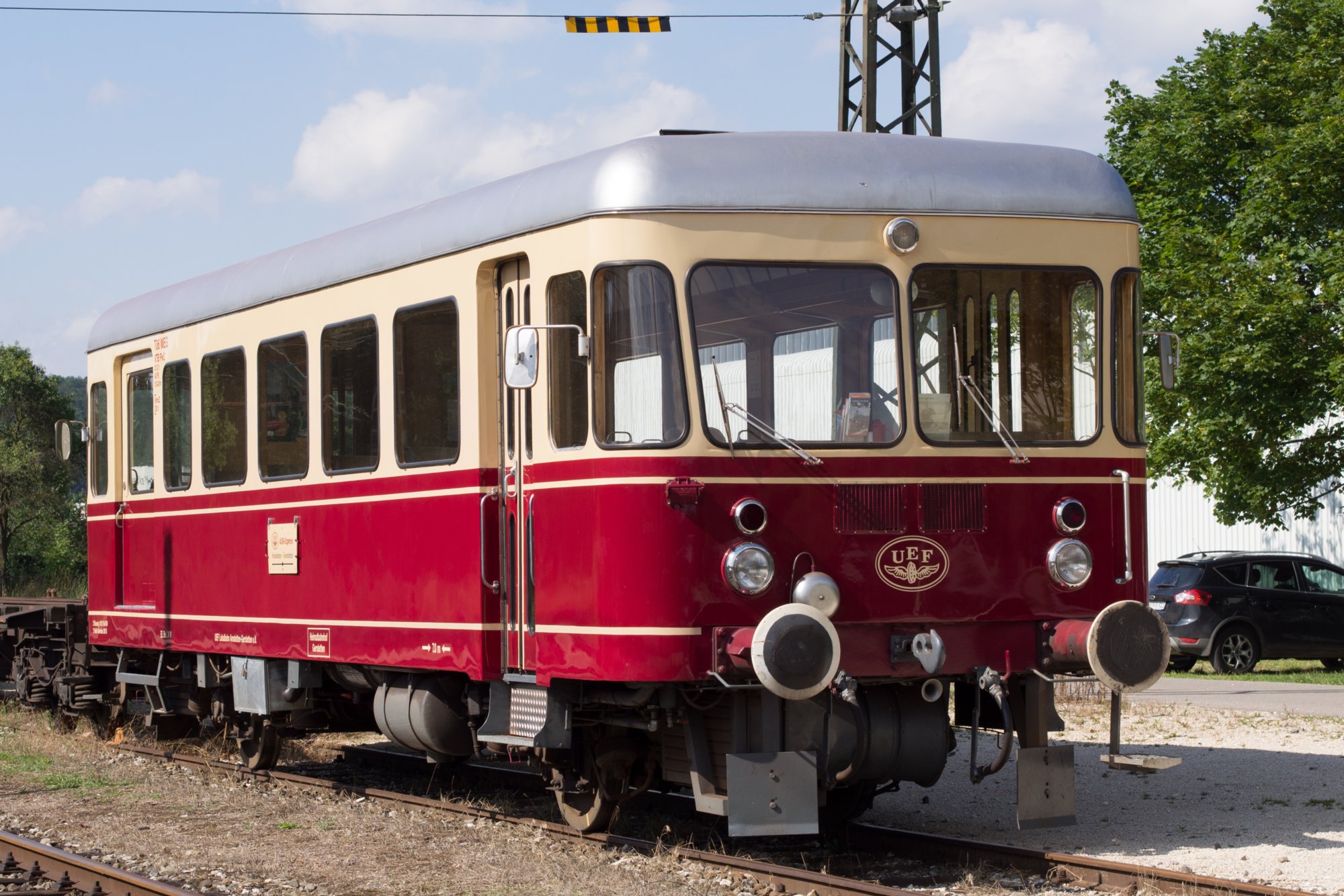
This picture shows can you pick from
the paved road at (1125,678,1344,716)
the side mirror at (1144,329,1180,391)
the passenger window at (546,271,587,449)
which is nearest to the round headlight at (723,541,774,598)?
the passenger window at (546,271,587,449)

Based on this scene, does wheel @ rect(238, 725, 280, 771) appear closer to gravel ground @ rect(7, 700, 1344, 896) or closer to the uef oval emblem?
gravel ground @ rect(7, 700, 1344, 896)

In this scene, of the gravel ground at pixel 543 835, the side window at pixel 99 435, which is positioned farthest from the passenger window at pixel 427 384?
the side window at pixel 99 435

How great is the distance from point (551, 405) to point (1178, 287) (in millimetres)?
17274

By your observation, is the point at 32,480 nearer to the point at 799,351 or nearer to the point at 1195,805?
A: the point at 1195,805

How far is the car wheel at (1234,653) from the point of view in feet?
70.5

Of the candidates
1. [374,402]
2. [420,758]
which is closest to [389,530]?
[374,402]

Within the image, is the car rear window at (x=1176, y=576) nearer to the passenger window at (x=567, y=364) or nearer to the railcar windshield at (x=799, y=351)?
the railcar windshield at (x=799, y=351)

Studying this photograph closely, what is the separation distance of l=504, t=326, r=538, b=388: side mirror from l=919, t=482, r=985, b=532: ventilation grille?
6.24 feet

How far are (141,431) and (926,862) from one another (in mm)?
7285

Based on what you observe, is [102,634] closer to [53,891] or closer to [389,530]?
[389,530]

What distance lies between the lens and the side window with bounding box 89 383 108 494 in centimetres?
1388

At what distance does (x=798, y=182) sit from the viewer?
8102 millimetres

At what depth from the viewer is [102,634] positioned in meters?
13.8

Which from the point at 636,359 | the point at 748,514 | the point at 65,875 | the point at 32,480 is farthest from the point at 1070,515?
the point at 32,480
